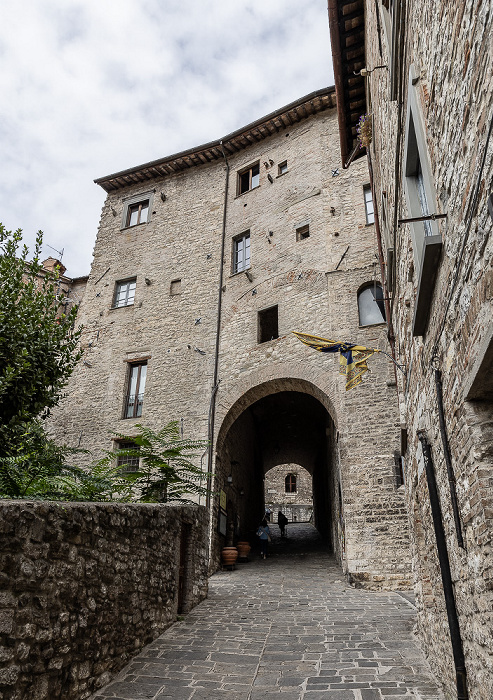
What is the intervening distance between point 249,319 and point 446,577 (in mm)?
10271

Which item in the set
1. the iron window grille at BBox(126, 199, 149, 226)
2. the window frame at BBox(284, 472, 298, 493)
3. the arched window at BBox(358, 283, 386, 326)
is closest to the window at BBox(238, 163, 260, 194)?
the iron window grille at BBox(126, 199, 149, 226)

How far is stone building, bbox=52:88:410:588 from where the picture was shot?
10648mm

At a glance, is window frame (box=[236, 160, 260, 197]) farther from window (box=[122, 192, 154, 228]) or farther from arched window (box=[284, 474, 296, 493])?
arched window (box=[284, 474, 296, 493])

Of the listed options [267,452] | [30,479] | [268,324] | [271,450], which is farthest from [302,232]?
[30,479]

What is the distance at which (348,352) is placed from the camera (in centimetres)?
982

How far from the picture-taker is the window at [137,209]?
18.0m

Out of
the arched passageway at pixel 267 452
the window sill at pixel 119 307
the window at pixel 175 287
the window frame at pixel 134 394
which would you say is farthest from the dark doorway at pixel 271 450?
the window sill at pixel 119 307

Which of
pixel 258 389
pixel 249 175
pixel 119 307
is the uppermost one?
pixel 249 175

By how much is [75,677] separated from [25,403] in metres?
4.65

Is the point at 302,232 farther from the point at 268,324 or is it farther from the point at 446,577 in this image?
the point at 446,577

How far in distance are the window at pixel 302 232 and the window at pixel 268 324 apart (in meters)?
2.17

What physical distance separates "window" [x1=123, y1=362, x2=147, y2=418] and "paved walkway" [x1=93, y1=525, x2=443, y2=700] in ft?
21.1

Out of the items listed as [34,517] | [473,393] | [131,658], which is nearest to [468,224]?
[473,393]

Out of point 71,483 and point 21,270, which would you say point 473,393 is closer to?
point 71,483
